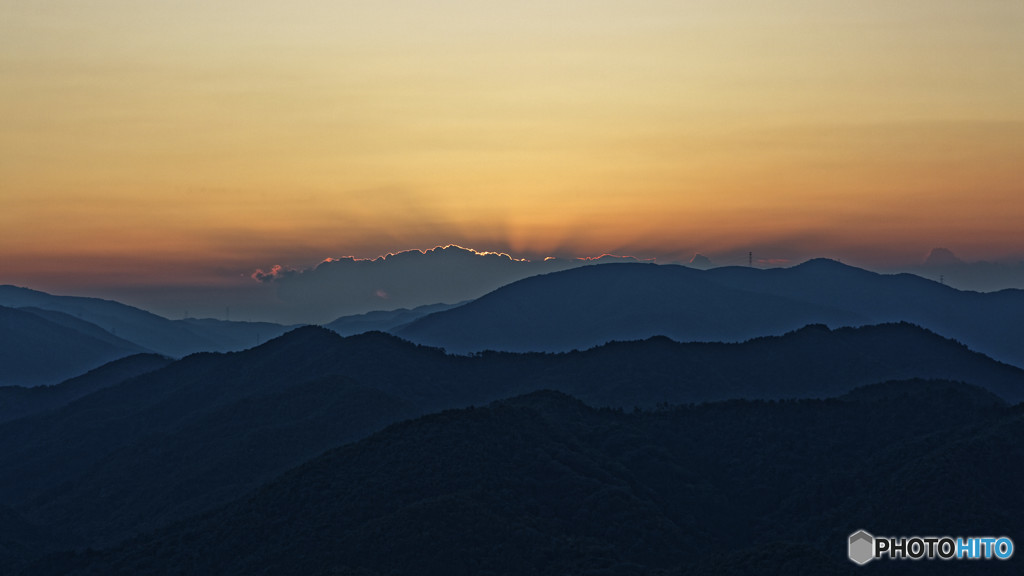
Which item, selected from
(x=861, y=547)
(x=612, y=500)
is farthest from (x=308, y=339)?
(x=861, y=547)

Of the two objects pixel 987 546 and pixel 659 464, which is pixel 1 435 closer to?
pixel 659 464

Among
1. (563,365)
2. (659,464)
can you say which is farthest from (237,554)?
(563,365)

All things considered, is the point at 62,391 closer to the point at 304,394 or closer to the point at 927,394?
the point at 304,394

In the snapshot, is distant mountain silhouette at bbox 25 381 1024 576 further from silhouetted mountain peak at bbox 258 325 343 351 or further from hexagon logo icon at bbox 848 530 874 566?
silhouetted mountain peak at bbox 258 325 343 351

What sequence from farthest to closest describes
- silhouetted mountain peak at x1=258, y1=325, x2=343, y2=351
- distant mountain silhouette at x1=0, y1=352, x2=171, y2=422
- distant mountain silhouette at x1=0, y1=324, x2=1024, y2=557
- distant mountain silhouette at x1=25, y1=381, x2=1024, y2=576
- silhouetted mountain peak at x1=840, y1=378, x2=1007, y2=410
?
distant mountain silhouette at x1=0, y1=352, x2=171, y2=422
silhouetted mountain peak at x1=258, y1=325, x2=343, y2=351
distant mountain silhouette at x1=0, y1=324, x2=1024, y2=557
silhouetted mountain peak at x1=840, y1=378, x2=1007, y2=410
distant mountain silhouette at x1=25, y1=381, x2=1024, y2=576

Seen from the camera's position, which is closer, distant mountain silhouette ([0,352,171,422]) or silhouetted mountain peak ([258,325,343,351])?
silhouetted mountain peak ([258,325,343,351])

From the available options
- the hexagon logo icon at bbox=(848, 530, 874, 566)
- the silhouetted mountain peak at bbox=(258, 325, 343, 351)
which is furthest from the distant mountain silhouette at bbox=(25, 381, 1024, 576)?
the silhouetted mountain peak at bbox=(258, 325, 343, 351)

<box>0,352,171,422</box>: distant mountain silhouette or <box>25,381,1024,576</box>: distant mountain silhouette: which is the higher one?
<box>0,352,171,422</box>: distant mountain silhouette
